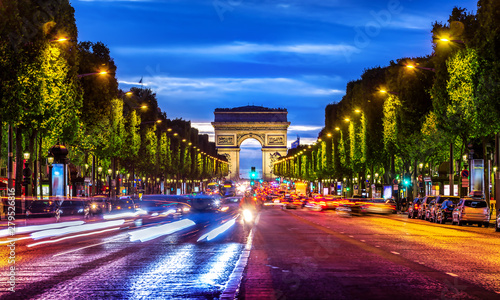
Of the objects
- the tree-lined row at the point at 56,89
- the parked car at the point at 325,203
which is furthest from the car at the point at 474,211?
the parked car at the point at 325,203

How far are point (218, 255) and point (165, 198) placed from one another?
2701cm

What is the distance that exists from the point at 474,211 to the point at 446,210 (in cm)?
330

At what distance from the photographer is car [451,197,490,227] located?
122 ft

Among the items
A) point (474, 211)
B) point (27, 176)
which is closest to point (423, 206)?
point (474, 211)

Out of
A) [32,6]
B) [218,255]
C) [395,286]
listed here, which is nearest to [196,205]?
[32,6]

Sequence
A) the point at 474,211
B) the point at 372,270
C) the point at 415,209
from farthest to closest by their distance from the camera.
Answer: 1. the point at 415,209
2. the point at 474,211
3. the point at 372,270

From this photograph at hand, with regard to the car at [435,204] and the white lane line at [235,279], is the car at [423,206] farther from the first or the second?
the white lane line at [235,279]

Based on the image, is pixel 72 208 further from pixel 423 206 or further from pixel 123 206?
pixel 423 206

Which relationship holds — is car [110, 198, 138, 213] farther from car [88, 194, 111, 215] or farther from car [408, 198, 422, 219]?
car [408, 198, 422, 219]

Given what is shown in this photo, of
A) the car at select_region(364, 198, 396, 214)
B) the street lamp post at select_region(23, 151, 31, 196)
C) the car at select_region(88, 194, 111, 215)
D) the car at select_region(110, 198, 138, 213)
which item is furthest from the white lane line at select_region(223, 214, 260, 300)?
the car at select_region(364, 198, 396, 214)

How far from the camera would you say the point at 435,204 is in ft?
142

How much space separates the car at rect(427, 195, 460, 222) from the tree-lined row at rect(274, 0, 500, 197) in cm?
402

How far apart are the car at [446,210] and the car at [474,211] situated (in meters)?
2.48

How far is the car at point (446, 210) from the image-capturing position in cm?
4069
